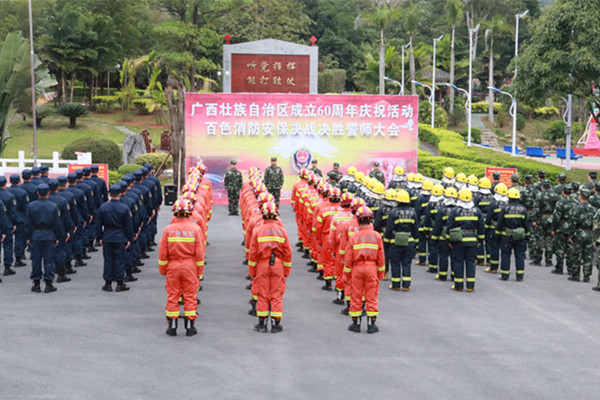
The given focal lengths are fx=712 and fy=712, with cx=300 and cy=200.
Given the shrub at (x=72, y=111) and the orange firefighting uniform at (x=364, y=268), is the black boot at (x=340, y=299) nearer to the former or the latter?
the orange firefighting uniform at (x=364, y=268)

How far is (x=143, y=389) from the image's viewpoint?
852 cm

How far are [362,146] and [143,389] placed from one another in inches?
804

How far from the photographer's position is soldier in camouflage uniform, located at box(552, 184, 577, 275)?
51.1ft

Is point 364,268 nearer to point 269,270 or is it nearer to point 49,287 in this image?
point 269,270

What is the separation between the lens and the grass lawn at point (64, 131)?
4712 cm

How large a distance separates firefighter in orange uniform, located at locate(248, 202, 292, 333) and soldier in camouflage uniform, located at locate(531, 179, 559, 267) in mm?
8105

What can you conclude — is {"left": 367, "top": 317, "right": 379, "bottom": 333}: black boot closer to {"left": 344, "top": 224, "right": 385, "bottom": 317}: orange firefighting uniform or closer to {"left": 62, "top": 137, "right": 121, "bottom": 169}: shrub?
{"left": 344, "top": 224, "right": 385, "bottom": 317}: orange firefighting uniform

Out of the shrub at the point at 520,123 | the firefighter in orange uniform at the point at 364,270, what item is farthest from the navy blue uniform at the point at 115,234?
the shrub at the point at 520,123

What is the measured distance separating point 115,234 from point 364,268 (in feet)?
17.0

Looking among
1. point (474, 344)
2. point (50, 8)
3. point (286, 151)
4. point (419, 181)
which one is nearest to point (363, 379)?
point (474, 344)

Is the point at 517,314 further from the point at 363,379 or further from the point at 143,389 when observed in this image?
the point at 143,389

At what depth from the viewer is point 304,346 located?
10.4 m

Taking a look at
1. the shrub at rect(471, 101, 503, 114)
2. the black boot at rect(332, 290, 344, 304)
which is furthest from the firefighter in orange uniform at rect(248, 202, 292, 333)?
the shrub at rect(471, 101, 503, 114)

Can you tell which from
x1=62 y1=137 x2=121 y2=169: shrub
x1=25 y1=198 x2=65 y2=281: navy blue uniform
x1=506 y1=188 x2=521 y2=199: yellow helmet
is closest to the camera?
x1=25 y1=198 x2=65 y2=281: navy blue uniform
